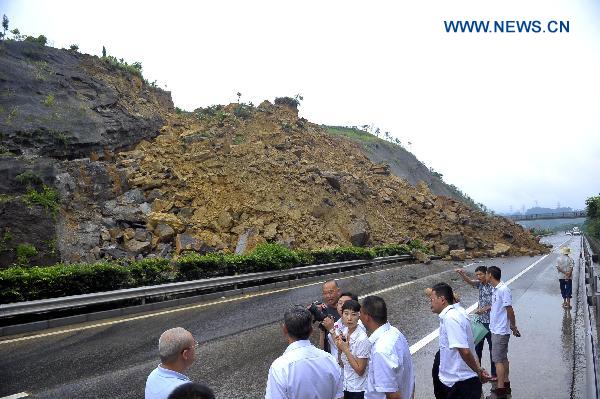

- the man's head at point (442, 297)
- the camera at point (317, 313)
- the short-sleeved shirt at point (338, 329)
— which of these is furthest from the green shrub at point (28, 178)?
the man's head at point (442, 297)

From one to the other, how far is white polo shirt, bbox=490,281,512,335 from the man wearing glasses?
483 cm

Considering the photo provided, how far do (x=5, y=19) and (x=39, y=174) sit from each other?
48.0 feet

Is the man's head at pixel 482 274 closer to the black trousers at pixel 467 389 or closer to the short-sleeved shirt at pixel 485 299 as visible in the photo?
the short-sleeved shirt at pixel 485 299

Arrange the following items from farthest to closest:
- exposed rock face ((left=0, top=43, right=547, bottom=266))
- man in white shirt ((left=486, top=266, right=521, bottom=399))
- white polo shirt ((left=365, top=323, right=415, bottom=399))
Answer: exposed rock face ((left=0, top=43, right=547, bottom=266)), man in white shirt ((left=486, top=266, right=521, bottom=399)), white polo shirt ((left=365, top=323, right=415, bottom=399))

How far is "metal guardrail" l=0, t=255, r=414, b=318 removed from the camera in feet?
30.7

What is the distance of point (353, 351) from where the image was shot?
406cm

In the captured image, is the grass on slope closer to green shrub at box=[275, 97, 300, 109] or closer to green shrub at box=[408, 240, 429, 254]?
green shrub at box=[275, 97, 300, 109]

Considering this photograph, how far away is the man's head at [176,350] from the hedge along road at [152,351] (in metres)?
3.60

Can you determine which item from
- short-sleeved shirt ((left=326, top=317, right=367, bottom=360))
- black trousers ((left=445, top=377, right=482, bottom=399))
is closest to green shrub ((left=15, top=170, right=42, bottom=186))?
short-sleeved shirt ((left=326, top=317, right=367, bottom=360))

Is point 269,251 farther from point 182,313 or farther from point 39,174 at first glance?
point 39,174

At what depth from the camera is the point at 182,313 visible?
11641mm

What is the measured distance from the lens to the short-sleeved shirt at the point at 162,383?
2806 mm

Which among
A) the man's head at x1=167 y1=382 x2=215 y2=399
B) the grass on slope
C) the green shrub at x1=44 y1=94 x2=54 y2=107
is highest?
the grass on slope

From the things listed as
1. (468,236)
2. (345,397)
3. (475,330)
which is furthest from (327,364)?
(468,236)
